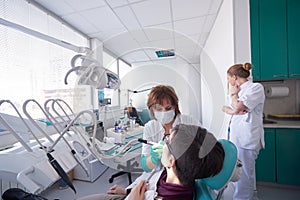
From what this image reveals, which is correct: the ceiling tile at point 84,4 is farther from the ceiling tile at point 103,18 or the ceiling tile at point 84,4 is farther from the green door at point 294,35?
the green door at point 294,35

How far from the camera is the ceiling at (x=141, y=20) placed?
195cm

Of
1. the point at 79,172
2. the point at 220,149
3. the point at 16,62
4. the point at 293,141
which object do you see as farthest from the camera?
the point at 79,172

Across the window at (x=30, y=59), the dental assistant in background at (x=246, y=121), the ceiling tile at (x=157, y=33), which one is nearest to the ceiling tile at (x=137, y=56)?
the ceiling tile at (x=157, y=33)

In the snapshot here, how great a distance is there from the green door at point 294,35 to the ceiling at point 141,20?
813 millimetres

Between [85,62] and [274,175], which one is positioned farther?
[274,175]

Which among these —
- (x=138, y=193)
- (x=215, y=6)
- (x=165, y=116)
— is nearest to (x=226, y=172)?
(x=138, y=193)

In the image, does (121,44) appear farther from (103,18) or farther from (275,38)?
(275,38)

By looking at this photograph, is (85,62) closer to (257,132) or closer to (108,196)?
(108,196)

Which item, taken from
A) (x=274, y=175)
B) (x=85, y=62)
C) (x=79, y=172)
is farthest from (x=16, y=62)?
(x=274, y=175)

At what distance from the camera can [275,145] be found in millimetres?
1848

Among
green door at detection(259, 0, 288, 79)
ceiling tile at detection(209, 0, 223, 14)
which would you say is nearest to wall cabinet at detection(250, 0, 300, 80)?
green door at detection(259, 0, 288, 79)

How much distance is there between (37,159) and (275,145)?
2.38m

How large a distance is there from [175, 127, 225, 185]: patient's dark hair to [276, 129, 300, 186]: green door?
1.69 m

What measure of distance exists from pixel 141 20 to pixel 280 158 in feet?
8.49
